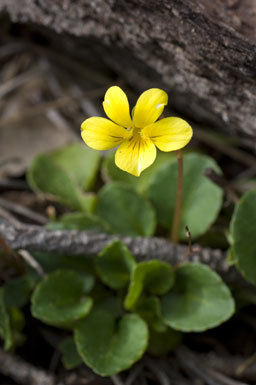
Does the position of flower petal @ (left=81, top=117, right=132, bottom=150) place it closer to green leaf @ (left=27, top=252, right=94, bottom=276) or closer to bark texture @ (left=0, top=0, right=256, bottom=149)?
bark texture @ (left=0, top=0, right=256, bottom=149)

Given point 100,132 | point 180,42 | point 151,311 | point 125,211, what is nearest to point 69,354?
point 151,311

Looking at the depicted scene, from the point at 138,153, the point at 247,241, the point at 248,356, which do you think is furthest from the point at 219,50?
the point at 248,356

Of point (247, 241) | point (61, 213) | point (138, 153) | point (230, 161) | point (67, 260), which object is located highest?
point (138, 153)

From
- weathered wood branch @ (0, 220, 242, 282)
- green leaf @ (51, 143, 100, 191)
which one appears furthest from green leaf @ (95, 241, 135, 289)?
green leaf @ (51, 143, 100, 191)

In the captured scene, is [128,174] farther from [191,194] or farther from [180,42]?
[180,42]

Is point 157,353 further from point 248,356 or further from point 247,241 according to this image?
point 247,241

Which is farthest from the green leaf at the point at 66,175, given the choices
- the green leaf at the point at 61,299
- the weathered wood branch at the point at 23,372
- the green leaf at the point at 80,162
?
the weathered wood branch at the point at 23,372
